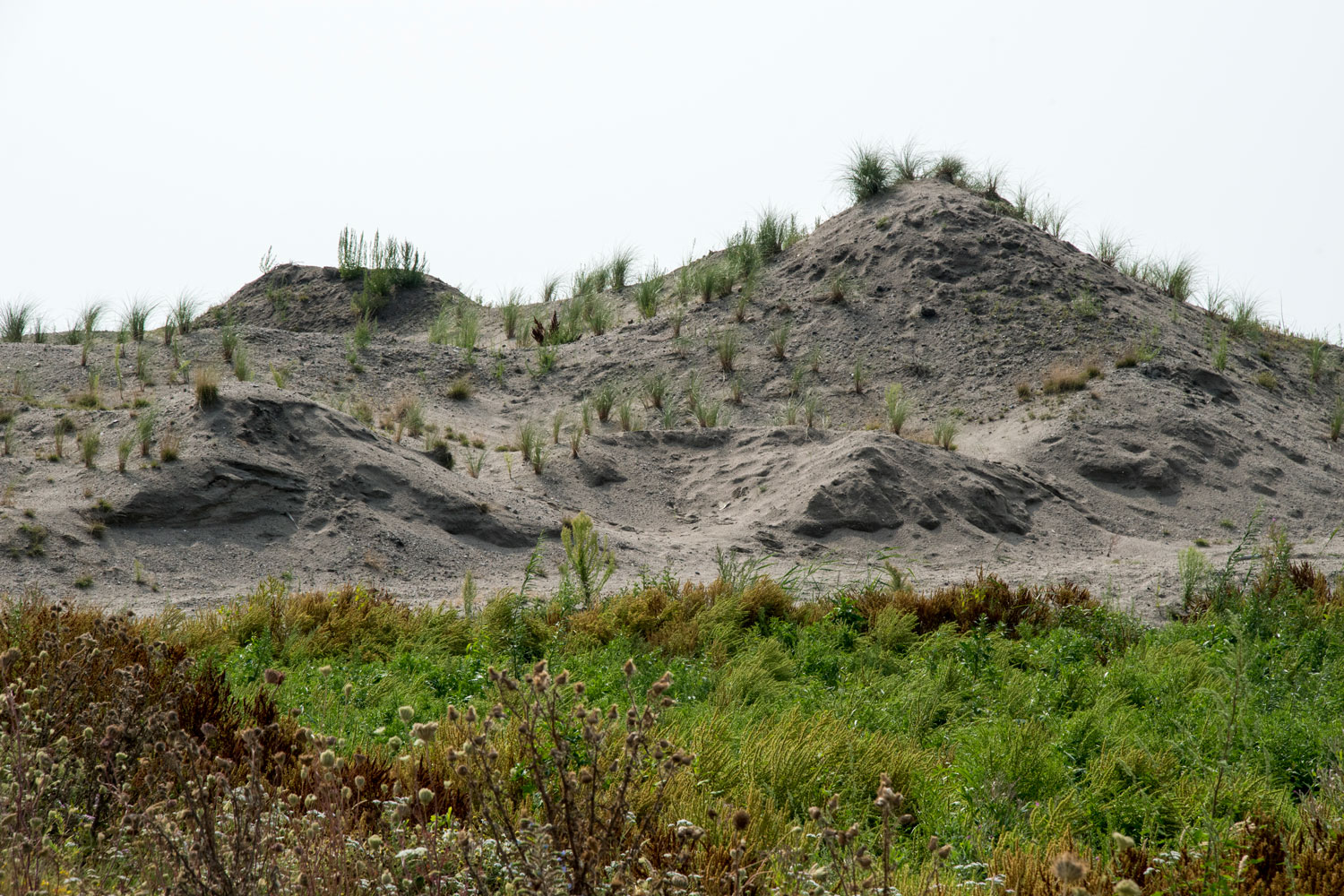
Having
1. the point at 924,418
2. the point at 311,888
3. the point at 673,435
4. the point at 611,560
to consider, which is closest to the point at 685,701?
the point at 611,560

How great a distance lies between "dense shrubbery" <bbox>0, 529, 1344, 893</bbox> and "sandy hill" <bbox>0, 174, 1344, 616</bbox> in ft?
6.73

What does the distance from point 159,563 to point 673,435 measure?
7458 mm

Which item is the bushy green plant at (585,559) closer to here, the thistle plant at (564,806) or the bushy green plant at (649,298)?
the thistle plant at (564,806)

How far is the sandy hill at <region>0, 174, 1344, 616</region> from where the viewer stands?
31.1ft

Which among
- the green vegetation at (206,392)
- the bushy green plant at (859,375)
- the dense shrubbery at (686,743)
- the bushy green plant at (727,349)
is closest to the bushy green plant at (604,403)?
the bushy green plant at (727,349)

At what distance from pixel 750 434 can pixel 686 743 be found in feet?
33.7

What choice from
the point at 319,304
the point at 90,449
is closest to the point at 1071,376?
the point at 90,449

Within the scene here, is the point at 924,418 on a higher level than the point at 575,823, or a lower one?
higher

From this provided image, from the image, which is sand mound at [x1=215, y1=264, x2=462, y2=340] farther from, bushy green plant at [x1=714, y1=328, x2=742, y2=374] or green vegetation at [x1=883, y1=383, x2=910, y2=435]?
green vegetation at [x1=883, y1=383, x2=910, y2=435]

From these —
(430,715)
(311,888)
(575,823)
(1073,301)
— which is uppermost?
(1073,301)

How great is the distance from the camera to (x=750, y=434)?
14336 mm

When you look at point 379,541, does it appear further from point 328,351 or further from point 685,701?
point 328,351

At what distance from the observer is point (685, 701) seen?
5.39 metres

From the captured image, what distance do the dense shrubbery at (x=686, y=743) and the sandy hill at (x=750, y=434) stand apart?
2.05 m
